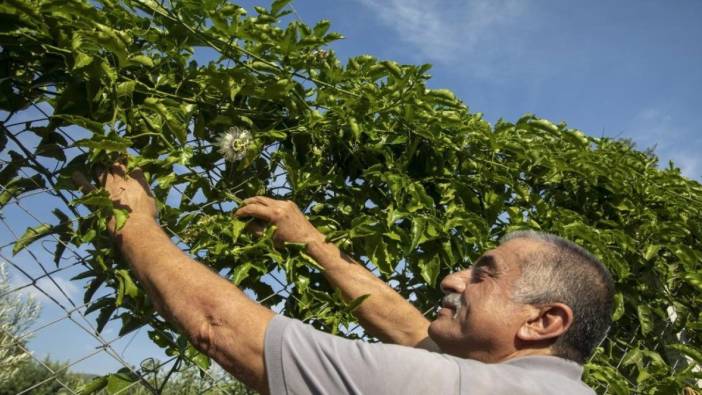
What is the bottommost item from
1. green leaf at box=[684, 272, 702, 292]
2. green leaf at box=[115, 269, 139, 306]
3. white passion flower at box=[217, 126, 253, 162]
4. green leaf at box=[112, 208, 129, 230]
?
green leaf at box=[115, 269, 139, 306]

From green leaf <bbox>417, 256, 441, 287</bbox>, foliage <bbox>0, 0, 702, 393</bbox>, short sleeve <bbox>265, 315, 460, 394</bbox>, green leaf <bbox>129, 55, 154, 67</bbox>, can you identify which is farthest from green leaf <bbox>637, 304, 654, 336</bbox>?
green leaf <bbox>129, 55, 154, 67</bbox>

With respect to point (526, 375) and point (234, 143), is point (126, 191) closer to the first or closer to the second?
point (234, 143)

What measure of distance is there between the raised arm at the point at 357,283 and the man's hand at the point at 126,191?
30cm

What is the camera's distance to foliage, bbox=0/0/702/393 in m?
1.80

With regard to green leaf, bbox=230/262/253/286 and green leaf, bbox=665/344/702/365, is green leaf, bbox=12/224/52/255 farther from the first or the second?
green leaf, bbox=665/344/702/365

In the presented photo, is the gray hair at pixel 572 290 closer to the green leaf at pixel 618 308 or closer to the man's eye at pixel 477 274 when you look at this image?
the man's eye at pixel 477 274

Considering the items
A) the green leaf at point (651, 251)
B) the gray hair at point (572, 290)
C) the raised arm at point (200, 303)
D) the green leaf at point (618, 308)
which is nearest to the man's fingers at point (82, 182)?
the raised arm at point (200, 303)

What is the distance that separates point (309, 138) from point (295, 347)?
38.0 inches

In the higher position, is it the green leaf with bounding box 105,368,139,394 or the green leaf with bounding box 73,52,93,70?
the green leaf with bounding box 73,52,93,70

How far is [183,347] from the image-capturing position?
6.08 ft

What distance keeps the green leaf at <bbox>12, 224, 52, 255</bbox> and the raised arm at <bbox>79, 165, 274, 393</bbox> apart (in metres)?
0.28

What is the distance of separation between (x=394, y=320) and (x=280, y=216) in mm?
486

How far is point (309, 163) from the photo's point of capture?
2.18 meters

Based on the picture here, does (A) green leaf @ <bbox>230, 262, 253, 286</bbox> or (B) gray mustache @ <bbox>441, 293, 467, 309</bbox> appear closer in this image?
(B) gray mustache @ <bbox>441, 293, 467, 309</bbox>
